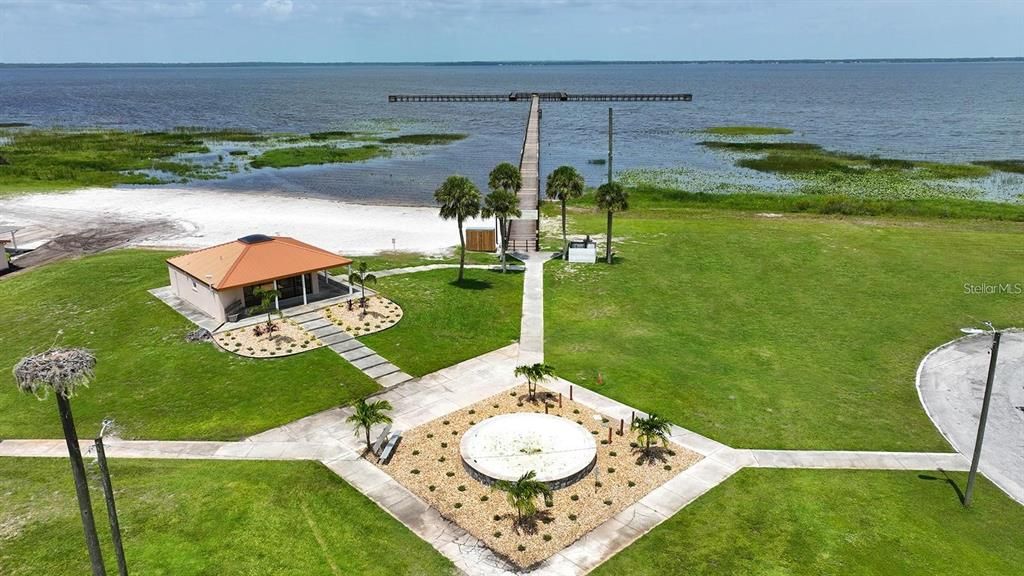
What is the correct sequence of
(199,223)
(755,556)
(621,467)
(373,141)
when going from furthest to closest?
(373,141) → (199,223) → (621,467) → (755,556)

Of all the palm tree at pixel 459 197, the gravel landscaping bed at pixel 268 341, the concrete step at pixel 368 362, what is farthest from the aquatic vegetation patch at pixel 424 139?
the concrete step at pixel 368 362

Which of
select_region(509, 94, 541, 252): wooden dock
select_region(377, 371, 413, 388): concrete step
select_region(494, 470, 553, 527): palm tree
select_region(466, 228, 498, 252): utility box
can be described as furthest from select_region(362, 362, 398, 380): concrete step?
select_region(466, 228, 498, 252): utility box

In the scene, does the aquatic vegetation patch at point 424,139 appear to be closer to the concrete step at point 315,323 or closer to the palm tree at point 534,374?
the concrete step at point 315,323

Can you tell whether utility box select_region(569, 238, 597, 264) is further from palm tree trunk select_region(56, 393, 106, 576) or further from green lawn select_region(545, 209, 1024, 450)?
palm tree trunk select_region(56, 393, 106, 576)

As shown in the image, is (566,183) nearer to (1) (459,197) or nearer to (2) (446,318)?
(1) (459,197)

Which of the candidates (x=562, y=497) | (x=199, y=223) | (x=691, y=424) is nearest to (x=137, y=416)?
(x=562, y=497)

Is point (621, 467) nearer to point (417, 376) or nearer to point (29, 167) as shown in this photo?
point (417, 376)

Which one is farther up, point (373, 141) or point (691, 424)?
point (373, 141)
